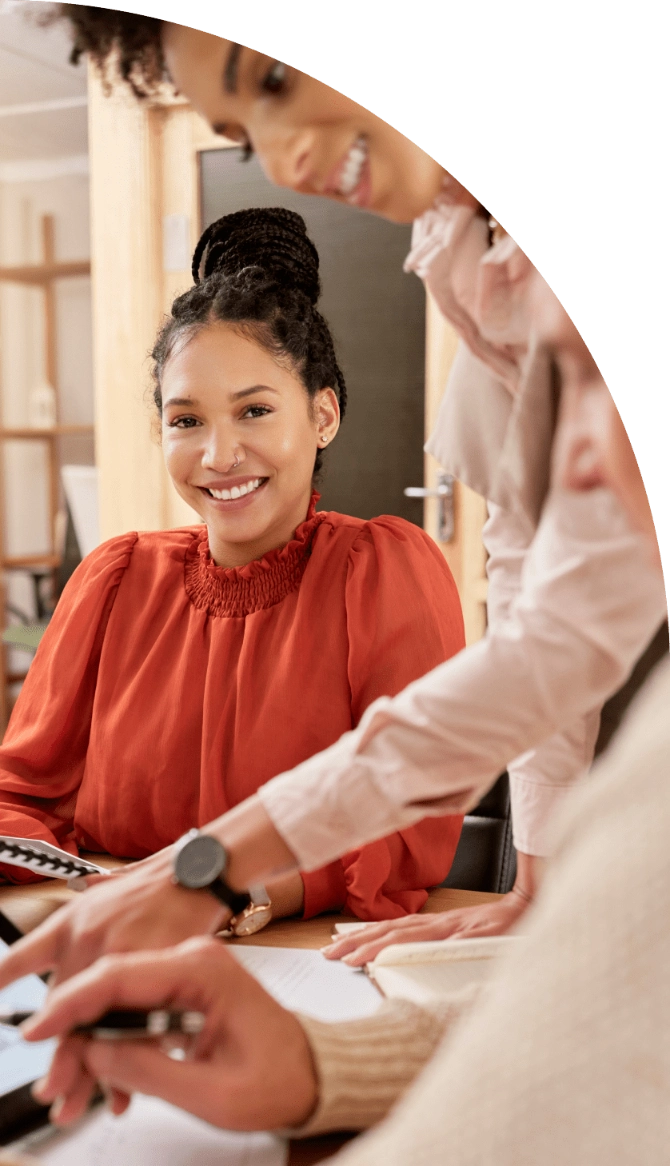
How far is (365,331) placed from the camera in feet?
1.80

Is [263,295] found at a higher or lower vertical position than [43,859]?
higher

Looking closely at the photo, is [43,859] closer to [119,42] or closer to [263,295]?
[263,295]

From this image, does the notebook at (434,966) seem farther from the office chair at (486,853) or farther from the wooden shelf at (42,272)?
the wooden shelf at (42,272)

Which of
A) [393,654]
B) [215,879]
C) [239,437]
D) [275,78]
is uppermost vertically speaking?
[275,78]

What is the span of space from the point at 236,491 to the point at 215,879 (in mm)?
214

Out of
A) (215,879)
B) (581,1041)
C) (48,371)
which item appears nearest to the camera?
(581,1041)

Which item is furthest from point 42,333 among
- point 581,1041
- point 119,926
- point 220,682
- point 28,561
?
point 581,1041

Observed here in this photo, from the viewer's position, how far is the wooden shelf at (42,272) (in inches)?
22.9

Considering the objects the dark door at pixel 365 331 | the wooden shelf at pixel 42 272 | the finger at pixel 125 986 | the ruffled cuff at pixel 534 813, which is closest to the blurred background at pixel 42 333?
the wooden shelf at pixel 42 272

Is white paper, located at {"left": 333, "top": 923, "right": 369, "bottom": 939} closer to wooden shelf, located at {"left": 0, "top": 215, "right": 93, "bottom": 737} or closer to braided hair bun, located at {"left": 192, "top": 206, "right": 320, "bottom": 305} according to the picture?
wooden shelf, located at {"left": 0, "top": 215, "right": 93, "bottom": 737}

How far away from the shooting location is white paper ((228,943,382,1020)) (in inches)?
18.6

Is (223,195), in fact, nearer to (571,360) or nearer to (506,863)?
(571,360)

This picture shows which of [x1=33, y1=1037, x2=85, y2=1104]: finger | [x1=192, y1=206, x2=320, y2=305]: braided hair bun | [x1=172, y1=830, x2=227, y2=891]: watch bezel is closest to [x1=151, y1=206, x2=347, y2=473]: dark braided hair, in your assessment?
[x1=192, y1=206, x2=320, y2=305]: braided hair bun

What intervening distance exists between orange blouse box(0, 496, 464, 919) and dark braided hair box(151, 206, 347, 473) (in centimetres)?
8
